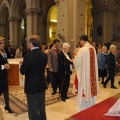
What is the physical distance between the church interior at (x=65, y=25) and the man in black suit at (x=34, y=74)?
128cm

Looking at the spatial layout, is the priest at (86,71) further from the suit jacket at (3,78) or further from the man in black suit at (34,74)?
the suit jacket at (3,78)

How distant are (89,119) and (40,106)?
205 centimetres

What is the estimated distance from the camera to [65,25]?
14.1 meters

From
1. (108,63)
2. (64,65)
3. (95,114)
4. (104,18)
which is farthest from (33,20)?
(95,114)

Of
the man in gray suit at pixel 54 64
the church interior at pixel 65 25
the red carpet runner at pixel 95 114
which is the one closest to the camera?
the red carpet runner at pixel 95 114

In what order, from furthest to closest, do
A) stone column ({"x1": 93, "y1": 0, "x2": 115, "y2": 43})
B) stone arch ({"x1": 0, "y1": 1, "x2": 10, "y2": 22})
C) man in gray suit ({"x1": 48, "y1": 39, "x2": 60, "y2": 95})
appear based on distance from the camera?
1. stone arch ({"x1": 0, "y1": 1, "x2": 10, "y2": 22})
2. stone column ({"x1": 93, "y1": 0, "x2": 115, "y2": 43})
3. man in gray suit ({"x1": 48, "y1": 39, "x2": 60, "y2": 95})

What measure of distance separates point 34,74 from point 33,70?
2.9 inches

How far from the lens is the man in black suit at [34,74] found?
3697 mm

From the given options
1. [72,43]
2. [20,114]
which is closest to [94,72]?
[20,114]

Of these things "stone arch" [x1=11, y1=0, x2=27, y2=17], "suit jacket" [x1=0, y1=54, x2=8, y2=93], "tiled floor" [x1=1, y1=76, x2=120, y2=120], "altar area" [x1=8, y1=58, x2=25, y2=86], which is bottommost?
"tiled floor" [x1=1, y1=76, x2=120, y2=120]

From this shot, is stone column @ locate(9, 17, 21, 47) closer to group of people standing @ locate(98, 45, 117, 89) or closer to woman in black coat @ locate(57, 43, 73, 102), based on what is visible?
group of people standing @ locate(98, 45, 117, 89)

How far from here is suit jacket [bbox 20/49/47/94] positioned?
3688 mm

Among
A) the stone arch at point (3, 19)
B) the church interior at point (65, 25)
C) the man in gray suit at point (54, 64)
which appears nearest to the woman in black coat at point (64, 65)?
the church interior at point (65, 25)

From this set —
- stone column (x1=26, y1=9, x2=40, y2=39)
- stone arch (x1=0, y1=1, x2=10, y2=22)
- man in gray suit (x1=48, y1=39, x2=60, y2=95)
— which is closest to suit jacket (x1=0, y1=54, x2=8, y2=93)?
man in gray suit (x1=48, y1=39, x2=60, y2=95)
